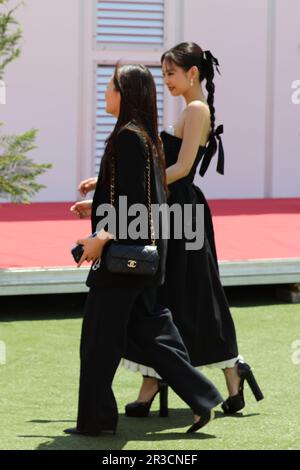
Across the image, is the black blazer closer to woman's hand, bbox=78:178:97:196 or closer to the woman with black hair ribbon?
woman's hand, bbox=78:178:97:196

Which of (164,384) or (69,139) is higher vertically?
(69,139)

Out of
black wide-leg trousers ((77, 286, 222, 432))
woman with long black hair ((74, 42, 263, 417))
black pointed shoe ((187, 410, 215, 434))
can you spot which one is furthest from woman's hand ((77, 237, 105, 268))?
black pointed shoe ((187, 410, 215, 434))

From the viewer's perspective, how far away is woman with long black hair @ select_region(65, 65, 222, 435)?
14.7ft

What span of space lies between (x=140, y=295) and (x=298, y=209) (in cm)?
773

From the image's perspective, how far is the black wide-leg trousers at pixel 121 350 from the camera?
180 inches

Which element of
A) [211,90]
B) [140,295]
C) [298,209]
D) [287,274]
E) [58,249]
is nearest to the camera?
[140,295]

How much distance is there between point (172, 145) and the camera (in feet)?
17.0

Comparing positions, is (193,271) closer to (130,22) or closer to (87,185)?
(87,185)

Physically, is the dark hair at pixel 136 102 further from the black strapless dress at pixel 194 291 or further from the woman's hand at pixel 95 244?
the black strapless dress at pixel 194 291

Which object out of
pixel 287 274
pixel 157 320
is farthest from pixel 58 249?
pixel 157 320

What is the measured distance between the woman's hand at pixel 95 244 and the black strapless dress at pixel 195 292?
0.67m

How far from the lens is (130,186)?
4453 mm

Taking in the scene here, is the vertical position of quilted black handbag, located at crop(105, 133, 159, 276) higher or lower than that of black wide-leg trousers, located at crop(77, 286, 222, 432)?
higher
